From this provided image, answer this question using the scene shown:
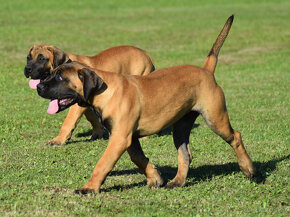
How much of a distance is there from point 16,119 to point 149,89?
17.1 ft

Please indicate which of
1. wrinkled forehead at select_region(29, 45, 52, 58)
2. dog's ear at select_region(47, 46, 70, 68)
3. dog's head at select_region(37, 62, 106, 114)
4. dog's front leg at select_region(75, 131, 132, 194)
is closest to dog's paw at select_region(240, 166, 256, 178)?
dog's front leg at select_region(75, 131, 132, 194)

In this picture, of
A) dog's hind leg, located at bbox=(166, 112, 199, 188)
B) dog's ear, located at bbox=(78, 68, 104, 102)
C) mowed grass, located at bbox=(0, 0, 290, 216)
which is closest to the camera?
dog's ear, located at bbox=(78, 68, 104, 102)

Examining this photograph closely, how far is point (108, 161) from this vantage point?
262 inches

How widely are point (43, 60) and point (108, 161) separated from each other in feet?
12.7

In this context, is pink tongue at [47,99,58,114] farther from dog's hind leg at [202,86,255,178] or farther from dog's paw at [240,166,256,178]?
dog's paw at [240,166,256,178]

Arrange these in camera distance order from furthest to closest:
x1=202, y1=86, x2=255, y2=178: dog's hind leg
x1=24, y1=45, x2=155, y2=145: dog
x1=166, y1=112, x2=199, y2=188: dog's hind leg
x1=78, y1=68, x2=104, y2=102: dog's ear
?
x1=24, y1=45, x2=155, y2=145: dog → x1=166, y1=112, x2=199, y2=188: dog's hind leg → x1=202, y1=86, x2=255, y2=178: dog's hind leg → x1=78, y1=68, x2=104, y2=102: dog's ear

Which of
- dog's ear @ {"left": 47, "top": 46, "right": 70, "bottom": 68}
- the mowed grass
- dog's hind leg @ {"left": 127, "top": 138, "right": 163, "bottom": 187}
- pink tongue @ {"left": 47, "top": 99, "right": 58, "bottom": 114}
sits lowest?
the mowed grass

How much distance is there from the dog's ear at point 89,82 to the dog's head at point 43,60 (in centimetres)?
335

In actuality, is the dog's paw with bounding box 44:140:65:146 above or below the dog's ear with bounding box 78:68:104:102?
below

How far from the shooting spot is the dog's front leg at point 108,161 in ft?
21.9

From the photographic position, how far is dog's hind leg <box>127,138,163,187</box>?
729cm

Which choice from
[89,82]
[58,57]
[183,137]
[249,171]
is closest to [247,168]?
[249,171]

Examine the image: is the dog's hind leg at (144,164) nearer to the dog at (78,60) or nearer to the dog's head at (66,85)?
the dog's head at (66,85)

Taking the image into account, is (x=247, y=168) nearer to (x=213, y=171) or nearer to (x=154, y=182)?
(x=213, y=171)
